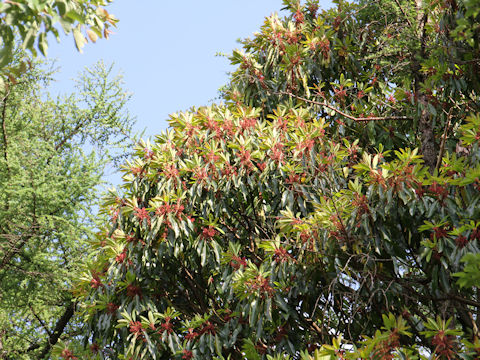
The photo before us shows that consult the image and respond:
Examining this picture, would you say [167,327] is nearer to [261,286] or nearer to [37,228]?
[261,286]

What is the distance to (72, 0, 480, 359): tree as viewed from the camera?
5789mm

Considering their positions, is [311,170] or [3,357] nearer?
[311,170]

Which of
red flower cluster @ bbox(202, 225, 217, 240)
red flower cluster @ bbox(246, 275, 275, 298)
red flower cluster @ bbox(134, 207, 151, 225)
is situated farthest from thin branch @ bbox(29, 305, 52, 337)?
red flower cluster @ bbox(246, 275, 275, 298)

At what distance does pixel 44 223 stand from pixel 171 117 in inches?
186

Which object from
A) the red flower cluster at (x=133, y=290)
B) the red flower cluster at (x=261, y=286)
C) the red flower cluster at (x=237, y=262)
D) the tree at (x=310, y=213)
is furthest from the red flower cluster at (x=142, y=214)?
the red flower cluster at (x=261, y=286)

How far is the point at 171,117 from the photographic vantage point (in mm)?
7934

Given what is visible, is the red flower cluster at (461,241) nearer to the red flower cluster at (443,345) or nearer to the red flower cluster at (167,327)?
the red flower cluster at (443,345)

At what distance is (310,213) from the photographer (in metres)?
6.42

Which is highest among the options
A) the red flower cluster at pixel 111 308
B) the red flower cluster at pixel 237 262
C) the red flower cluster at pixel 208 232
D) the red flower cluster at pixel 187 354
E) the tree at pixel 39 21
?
the tree at pixel 39 21

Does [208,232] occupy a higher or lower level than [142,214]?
lower

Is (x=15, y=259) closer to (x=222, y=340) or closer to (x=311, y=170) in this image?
(x=222, y=340)

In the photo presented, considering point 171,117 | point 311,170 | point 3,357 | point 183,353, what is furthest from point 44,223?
point 311,170

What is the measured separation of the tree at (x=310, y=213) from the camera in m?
5.79

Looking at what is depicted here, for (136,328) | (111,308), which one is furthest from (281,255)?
(111,308)
